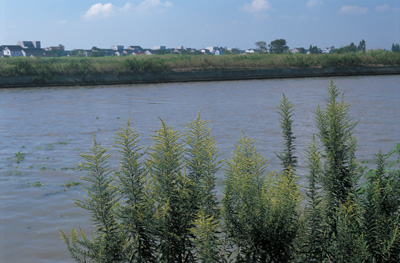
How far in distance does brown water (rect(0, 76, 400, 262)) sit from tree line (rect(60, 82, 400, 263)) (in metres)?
0.86

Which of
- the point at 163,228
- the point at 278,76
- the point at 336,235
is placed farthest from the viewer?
the point at 278,76

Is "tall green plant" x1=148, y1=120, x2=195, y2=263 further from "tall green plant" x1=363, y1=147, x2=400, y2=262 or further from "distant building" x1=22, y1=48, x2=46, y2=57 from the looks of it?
"distant building" x1=22, y1=48, x2=46, y2=57

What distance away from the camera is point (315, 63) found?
214 feet

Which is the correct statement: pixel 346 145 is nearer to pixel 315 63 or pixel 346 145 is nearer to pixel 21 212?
pixel 21 212

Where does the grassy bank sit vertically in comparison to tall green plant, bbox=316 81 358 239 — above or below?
above

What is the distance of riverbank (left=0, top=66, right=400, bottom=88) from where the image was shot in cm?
5303

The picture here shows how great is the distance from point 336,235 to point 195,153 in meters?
1.19

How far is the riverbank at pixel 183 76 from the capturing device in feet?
174

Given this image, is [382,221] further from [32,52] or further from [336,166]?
[32,52]

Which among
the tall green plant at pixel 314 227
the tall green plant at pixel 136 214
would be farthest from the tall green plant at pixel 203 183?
the tall green plant at pixel 314 227

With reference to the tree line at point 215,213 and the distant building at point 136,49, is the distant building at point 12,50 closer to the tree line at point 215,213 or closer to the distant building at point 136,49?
the distant building at point 136,49

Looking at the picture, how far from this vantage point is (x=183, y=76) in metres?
58.8

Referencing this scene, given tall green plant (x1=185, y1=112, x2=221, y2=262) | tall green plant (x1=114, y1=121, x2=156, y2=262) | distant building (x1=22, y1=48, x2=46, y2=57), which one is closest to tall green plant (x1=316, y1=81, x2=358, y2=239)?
tall green plant (x1=185, y1=112, x2=221, y2=262)

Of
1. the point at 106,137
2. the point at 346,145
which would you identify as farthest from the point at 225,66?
the point at 346,145
